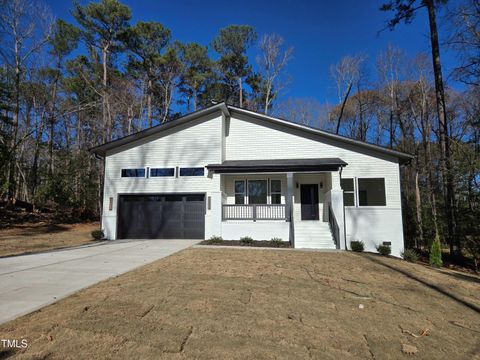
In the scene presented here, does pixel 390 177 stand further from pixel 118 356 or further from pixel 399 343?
pixel 118 356

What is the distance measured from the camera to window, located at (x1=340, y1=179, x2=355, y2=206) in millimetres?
12680

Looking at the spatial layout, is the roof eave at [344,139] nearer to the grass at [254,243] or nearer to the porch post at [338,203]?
the porch post at [338,203]

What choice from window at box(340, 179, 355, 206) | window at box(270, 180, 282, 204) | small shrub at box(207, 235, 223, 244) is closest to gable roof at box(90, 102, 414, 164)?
window at box(340, 179, 355, 206)

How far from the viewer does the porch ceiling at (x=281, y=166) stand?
12.2m

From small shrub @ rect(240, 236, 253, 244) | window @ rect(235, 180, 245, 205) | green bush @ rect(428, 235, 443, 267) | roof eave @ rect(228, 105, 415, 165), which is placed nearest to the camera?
green bush @ rect(428, 235, 443, 267)

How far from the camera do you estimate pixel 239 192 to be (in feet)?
46.2

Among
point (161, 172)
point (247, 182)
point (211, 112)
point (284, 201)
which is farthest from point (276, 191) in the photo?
point (161, 172)

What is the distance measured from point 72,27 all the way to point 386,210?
2524 centimetres

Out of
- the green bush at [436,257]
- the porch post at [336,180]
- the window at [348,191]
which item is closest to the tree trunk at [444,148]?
the green bush at [436,257]

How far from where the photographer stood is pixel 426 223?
15305 mm

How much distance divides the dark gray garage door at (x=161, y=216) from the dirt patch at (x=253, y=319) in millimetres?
7091

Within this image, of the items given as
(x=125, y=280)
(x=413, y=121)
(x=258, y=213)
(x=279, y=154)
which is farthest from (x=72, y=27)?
(x=413, y=121)

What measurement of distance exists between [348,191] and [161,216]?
9.65 metres

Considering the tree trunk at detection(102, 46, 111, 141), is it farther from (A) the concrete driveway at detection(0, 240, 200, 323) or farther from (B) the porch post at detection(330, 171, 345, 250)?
(B) the porch post at detection(330, 171, 345, 250)
